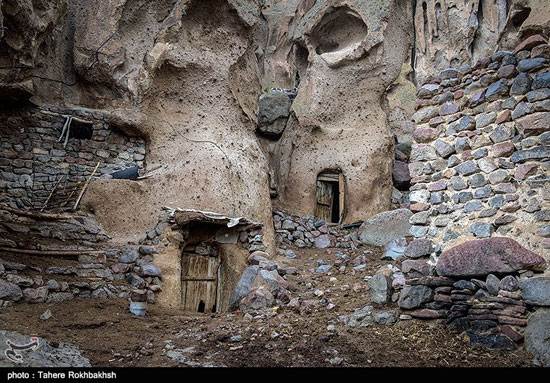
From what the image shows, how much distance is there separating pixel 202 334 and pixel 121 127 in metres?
5.72

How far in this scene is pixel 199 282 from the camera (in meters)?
7.44

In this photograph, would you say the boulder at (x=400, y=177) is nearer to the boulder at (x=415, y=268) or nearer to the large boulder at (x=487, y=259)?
the boulder at (x=415, y=268)

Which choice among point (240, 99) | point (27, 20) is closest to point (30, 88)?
point (27, 20)

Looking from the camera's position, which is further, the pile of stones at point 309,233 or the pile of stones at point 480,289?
the pile of stones at point 309,233

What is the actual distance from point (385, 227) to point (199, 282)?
4665 mm

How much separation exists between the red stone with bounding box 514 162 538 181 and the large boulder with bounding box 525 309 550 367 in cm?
120

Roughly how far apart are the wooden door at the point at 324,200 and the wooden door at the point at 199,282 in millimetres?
4393

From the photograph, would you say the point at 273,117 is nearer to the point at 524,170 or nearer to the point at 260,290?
the point at 260,290

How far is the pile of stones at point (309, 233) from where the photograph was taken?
9.77 m

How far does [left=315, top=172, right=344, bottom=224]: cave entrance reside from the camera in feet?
36.8

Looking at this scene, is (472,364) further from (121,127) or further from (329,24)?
(329,24)

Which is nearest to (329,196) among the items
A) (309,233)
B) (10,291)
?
(309,233)

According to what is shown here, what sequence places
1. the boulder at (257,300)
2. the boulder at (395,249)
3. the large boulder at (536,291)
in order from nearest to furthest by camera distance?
the large boulder at (536,291)
the boulder at (257,300)
the boulder at (395,249)

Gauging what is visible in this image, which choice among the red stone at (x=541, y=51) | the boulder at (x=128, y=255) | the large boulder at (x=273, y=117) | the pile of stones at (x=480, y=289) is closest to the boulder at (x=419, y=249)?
the pile of stones at (x=480, y=289)
